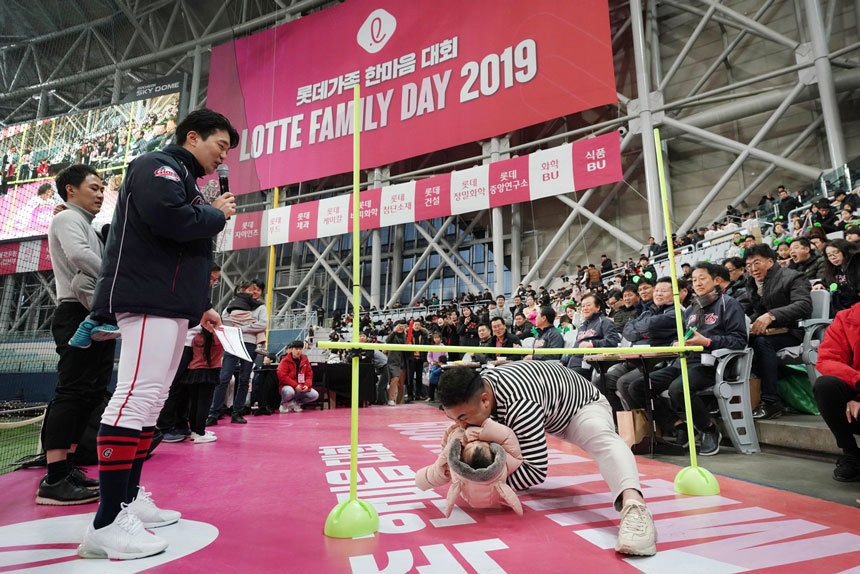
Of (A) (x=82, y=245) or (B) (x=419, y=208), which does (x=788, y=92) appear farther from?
(A) (x=82, y=245)

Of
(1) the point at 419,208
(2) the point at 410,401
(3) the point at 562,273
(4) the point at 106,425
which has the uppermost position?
(1) the point at 419,208

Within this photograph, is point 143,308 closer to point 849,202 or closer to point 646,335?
point 646,335

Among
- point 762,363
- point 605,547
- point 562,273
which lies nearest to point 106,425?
point 605,547

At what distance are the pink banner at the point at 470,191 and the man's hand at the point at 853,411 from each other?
25.8 ft

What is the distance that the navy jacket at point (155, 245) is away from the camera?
48.7 inches

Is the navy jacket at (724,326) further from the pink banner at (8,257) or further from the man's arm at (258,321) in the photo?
the pink banner at (8,257)

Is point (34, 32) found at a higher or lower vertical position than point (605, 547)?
higher

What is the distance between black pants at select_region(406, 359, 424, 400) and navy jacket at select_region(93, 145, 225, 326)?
6.56 m

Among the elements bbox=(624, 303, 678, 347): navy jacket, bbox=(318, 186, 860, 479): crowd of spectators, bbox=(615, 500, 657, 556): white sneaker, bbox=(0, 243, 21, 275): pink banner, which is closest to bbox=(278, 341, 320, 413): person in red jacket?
bbox=(318, 186, 860, 479): crowd of spectators

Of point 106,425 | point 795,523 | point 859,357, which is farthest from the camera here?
point 859,357

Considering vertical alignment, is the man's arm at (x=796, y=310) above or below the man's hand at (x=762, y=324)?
above

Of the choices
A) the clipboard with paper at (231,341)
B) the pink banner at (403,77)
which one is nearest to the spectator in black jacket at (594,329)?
the clipboard with paper at (231,341)

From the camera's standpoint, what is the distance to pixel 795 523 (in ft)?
4.52

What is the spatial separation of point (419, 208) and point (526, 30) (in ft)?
16.6
